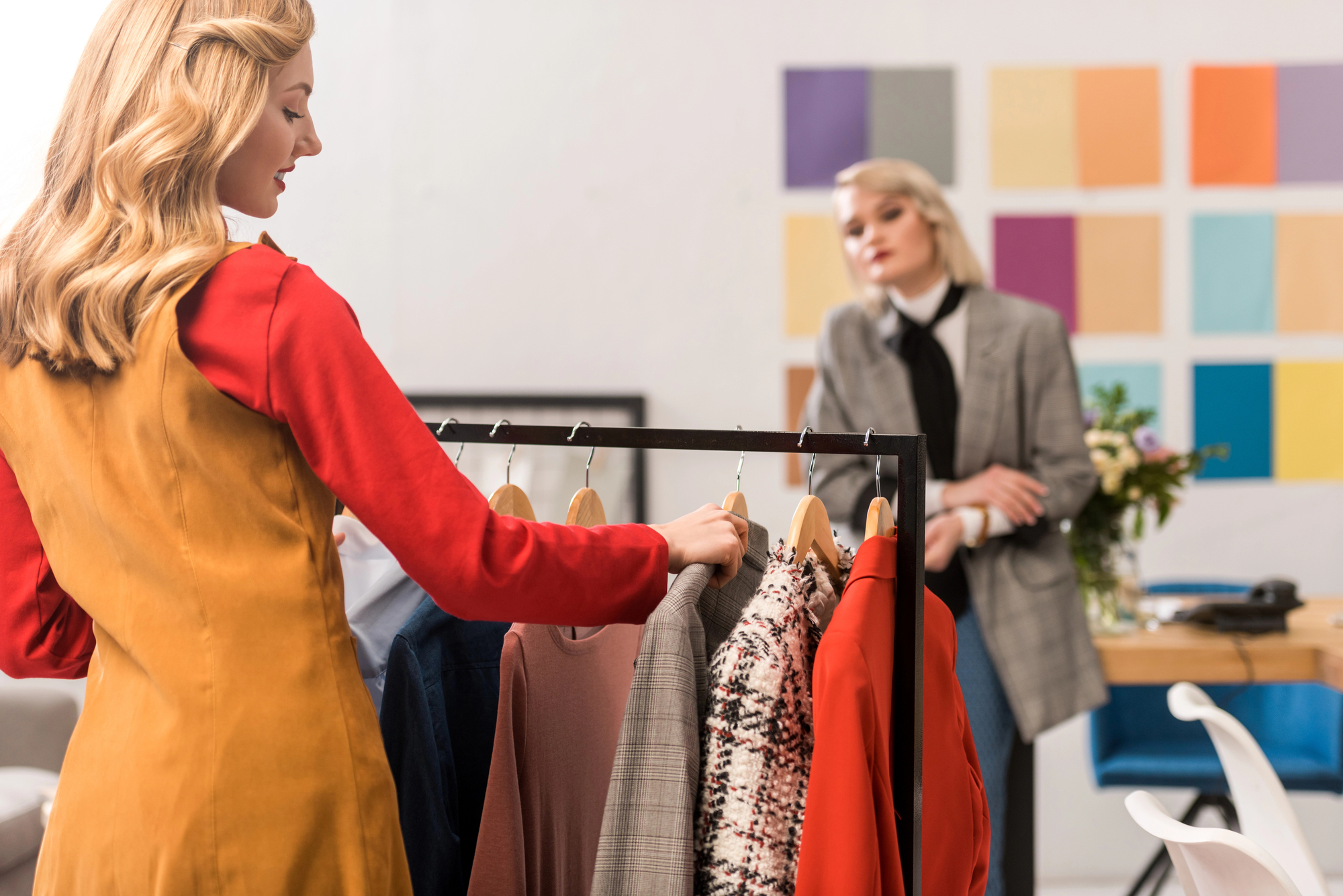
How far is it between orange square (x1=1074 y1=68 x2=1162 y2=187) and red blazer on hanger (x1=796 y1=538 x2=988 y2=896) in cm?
236

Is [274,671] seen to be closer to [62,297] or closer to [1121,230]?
[62,297]

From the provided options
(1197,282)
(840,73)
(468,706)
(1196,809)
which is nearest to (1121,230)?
(1197,282)

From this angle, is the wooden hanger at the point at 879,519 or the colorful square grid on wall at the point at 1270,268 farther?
the colorful square grid on wall at the point at 1270,268

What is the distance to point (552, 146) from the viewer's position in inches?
116

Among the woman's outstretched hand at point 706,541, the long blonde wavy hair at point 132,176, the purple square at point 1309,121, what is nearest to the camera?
the long blonde wavy hair at point 132,176

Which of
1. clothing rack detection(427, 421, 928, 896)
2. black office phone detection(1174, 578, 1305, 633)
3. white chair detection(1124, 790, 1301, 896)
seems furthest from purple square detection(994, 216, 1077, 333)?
clothing rack detection(427, 421, 928, 896)

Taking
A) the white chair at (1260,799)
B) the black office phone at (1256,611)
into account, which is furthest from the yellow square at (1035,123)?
the white chair at (1260,799)

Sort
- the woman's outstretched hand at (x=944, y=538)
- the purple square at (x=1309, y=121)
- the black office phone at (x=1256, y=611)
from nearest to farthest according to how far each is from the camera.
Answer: the woman's outstretched hand at (x=944, y=538) < the black office phone at (x=1256, y=611) < the purple square at (x=1309, y=121)

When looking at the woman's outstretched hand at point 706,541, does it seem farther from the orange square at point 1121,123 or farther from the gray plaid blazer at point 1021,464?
the orange square at point 1121,123

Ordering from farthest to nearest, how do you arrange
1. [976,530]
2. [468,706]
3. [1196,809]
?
1. [1196,809]
2. [976,530]
3. [468,706]

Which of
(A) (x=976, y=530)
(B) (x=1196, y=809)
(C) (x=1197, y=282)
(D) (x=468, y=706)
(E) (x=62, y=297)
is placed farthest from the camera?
(C) (x=1197, y=282)

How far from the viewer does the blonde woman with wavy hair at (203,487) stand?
2.37 ft

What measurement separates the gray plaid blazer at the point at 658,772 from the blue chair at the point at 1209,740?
1.83m

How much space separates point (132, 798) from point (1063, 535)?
180 cm
